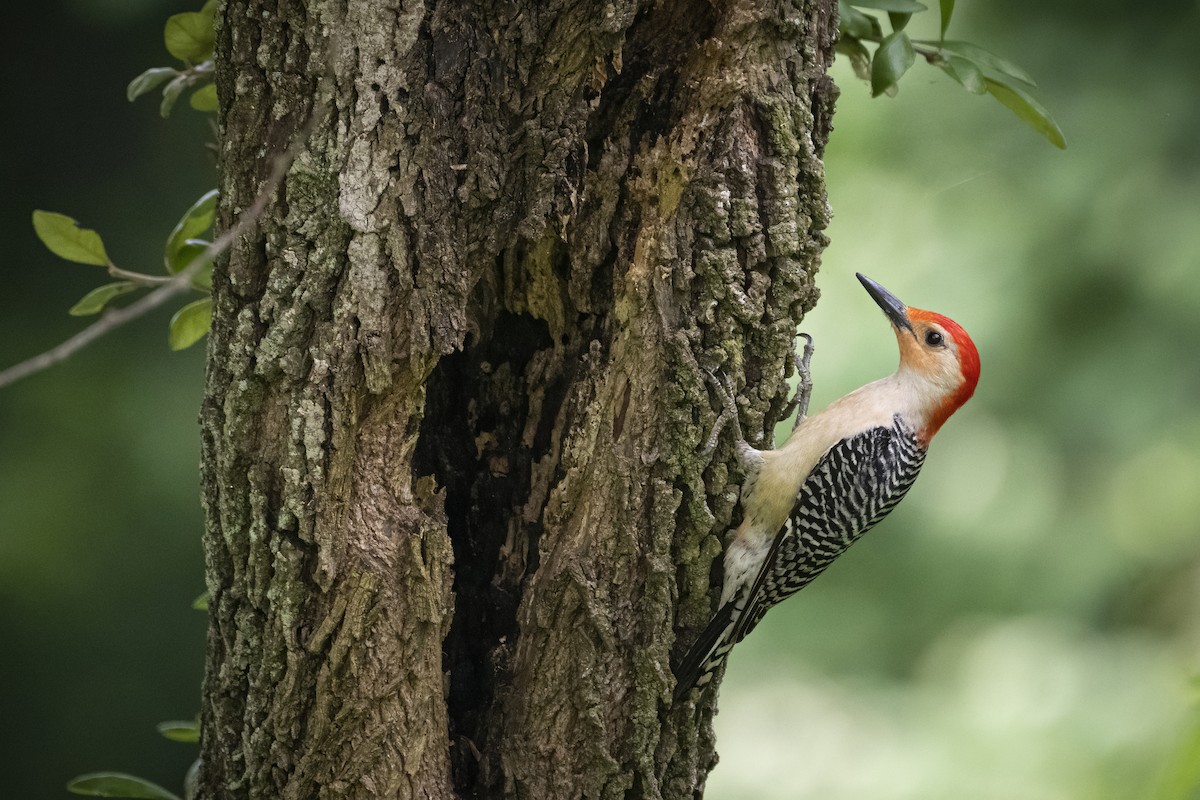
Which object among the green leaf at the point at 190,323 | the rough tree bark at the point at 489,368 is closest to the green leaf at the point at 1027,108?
the rough tree bark at the point at 489,368

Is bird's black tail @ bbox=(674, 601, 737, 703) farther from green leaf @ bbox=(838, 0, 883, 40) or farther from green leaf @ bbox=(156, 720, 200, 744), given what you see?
green leaf @ bbox=(838, 0, 883, 40)

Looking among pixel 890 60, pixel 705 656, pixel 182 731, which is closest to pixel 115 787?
pixel 182 731

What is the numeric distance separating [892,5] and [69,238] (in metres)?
1.73

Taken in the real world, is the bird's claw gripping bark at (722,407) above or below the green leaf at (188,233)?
below

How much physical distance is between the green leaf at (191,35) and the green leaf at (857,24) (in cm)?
131

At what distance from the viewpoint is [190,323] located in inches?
89.3

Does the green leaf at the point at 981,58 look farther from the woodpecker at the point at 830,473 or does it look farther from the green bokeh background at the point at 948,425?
the green bokeh background at the point at 948,425

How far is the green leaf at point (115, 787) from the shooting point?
2219mm

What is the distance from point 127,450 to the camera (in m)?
3.78

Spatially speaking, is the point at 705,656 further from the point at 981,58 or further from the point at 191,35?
the point at 191,35

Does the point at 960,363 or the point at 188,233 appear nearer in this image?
the point at 188,233

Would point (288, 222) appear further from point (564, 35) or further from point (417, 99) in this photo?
point (564, 35)

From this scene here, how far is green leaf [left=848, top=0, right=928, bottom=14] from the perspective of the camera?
7.09 ft

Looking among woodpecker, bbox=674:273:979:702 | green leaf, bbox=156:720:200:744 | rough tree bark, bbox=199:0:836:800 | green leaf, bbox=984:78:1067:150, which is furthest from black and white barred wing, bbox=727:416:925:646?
green leaf, bbox=156:720:200:744
